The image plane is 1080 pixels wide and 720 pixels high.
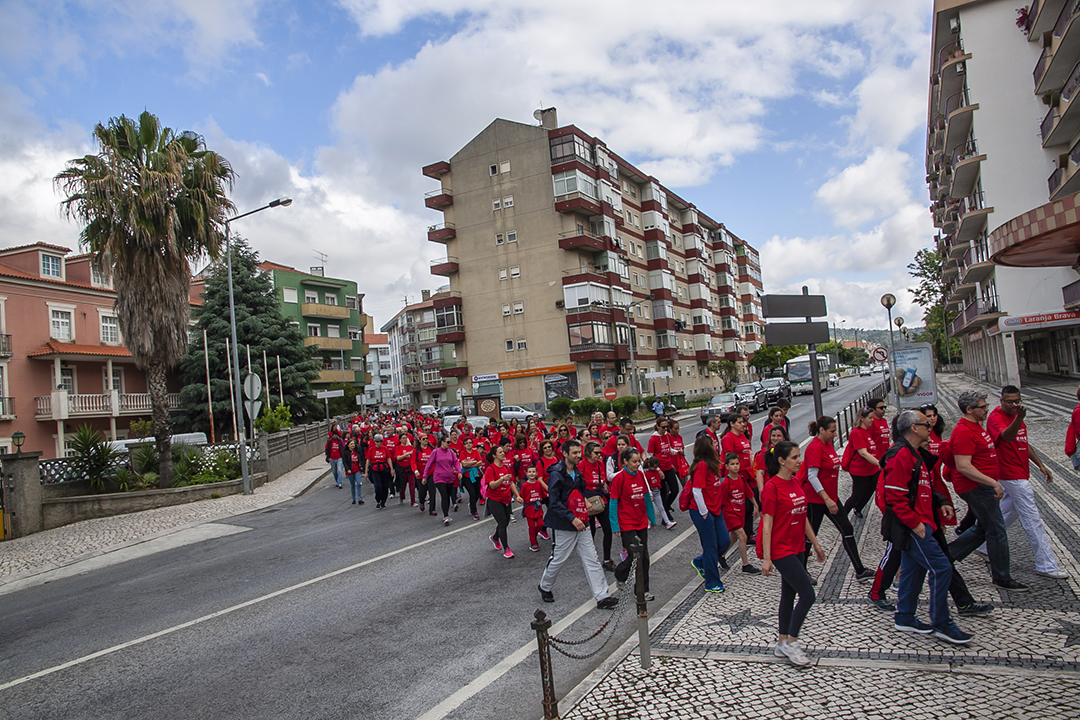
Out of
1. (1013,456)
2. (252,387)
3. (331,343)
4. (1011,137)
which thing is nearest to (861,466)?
(1013,456)

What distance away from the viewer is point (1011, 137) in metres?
32.8

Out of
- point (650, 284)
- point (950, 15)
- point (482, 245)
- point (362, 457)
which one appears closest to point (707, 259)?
point (650, 284)

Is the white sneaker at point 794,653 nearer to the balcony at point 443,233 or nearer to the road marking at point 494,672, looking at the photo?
the road marking at point 494,672

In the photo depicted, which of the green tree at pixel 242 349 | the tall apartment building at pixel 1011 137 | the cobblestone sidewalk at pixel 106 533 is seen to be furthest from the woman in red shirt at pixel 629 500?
the green tree at pixel 242 349

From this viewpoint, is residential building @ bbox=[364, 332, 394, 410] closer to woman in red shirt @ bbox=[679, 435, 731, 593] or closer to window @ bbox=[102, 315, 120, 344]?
window @ bbox=[102, 315, 120, 344]

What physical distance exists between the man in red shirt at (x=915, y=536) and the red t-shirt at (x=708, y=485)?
1862 millimetres

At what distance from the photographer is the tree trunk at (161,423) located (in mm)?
17672

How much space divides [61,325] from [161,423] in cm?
1598

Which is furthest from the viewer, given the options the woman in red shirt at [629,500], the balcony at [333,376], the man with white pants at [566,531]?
the balcony at [333,376]

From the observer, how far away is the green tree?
34.7 meters

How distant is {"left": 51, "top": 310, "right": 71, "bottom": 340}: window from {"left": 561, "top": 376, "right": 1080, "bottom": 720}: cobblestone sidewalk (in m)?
32.2

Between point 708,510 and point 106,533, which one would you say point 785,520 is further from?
point 106,533

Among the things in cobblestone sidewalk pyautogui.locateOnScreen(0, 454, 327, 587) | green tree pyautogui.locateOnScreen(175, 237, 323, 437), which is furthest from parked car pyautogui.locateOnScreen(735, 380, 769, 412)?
green tree pyautogui.locateOnScreen(175, 237, 323, 437)

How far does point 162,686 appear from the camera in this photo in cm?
539
